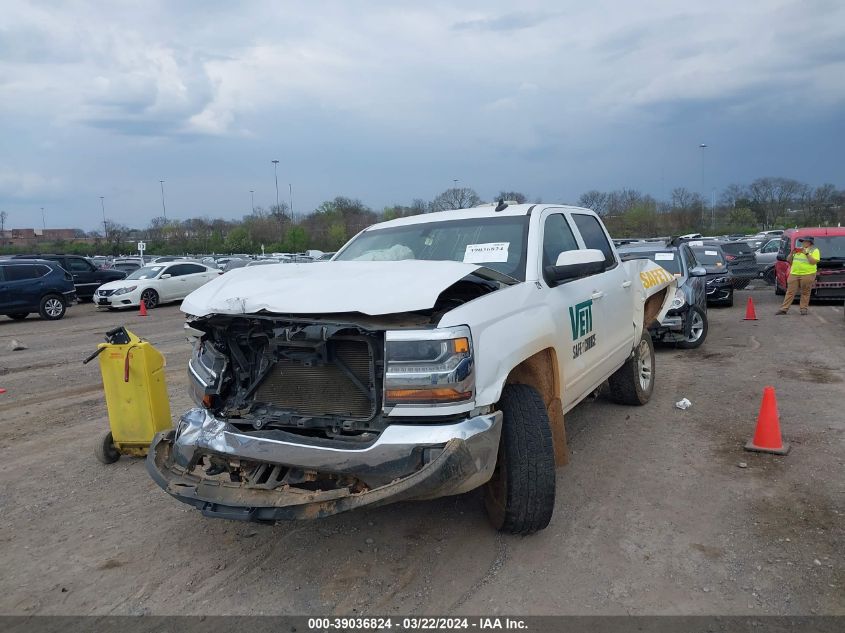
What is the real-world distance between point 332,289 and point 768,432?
12.5 feet

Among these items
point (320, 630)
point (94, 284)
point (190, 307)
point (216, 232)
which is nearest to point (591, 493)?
point (320, 630)

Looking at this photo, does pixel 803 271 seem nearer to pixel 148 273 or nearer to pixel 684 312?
pixel 684 312

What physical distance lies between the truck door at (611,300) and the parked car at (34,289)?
1640cm

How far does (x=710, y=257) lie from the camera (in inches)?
616

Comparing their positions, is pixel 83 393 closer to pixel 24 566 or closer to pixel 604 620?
pixel 24 566

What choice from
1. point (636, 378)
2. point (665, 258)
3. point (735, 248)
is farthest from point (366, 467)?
point (735, 248)

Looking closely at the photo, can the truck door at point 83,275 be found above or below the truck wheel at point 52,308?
above

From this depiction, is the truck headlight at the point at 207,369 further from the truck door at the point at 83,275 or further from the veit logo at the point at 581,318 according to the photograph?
the truck door at the point at 83,275

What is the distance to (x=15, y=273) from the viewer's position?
17.1m

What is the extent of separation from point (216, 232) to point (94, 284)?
4975 centimetres

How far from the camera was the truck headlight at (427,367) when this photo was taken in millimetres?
3039

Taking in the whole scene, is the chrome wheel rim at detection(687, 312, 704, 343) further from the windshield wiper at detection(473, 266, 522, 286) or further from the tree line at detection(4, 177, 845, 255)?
the tree line at detection(4, 177, 845, 255)

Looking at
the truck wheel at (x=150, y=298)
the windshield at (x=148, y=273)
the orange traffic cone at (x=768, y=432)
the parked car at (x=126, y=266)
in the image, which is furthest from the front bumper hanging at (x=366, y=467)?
the parked car at (x=126, y=266)

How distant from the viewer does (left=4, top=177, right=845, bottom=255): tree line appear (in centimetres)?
5400
